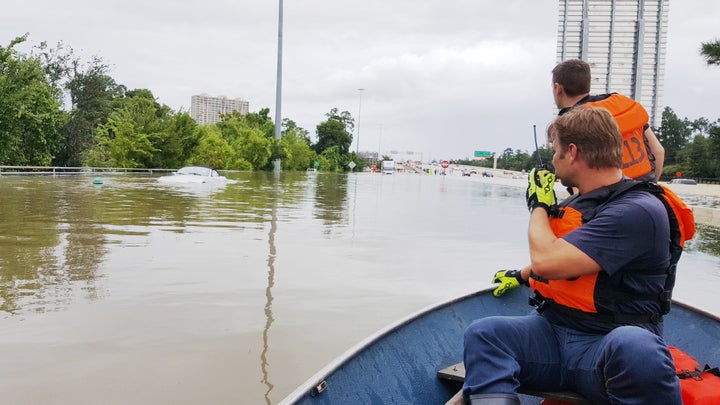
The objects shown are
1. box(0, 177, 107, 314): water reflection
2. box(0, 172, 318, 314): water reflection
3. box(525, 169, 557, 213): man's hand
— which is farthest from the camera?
box(0, 172, 318, 314): water reflection

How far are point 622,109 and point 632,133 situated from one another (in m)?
0.15

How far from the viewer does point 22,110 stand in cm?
3006

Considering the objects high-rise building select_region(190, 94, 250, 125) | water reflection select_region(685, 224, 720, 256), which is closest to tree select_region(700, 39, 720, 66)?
water reflection select_region(685, 224, 720, 256)

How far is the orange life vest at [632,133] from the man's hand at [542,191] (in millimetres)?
920

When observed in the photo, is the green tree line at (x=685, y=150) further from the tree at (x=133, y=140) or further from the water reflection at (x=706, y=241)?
the tree at (x=133, y=140)

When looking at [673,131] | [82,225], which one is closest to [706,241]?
[82,225]

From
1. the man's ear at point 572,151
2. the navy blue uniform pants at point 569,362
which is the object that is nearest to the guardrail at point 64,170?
the navy blue uniform pants at point 569,362

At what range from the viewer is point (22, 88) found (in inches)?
1222

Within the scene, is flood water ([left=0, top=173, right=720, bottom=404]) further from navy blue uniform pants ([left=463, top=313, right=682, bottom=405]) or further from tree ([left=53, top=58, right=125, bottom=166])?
tree ([left=53, top=58, right=125, bottom=166])

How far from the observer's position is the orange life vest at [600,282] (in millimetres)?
2314

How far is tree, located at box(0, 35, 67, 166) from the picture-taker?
30.2m

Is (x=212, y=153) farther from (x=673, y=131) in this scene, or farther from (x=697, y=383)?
(x=673, y=131)

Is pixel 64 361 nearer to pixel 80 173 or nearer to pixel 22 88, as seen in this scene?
pixel 22 88

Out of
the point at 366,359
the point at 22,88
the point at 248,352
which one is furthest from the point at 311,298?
the point at 22,88
